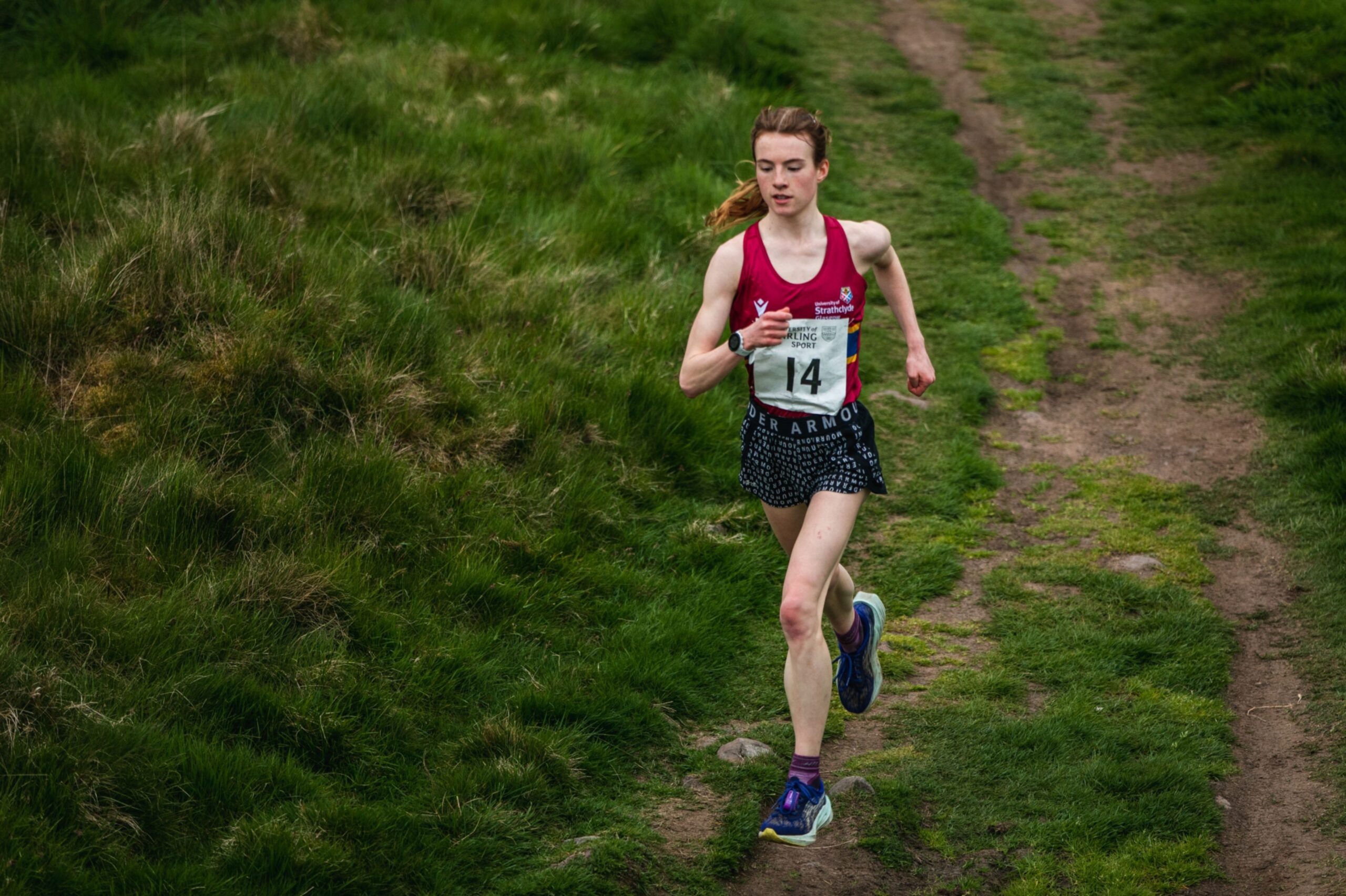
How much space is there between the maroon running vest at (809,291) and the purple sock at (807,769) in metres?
1.25

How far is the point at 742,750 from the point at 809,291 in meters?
1.88

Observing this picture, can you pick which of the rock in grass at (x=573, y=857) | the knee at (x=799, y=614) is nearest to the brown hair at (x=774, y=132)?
the knee at (x=799, y=614)

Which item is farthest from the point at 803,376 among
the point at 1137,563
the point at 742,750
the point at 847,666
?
the point at 1137,563

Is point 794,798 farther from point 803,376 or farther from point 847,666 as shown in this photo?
point 803,376

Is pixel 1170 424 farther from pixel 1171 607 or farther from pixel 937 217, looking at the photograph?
pixel 937 217

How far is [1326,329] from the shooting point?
794 cm

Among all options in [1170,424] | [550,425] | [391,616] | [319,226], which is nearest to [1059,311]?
[1170,424]

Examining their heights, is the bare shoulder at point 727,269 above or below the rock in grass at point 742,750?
above

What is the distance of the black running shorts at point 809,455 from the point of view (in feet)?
14.9

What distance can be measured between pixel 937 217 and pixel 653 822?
23.9 ft

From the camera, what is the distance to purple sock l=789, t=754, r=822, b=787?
4.41 m

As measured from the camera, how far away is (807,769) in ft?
14.5

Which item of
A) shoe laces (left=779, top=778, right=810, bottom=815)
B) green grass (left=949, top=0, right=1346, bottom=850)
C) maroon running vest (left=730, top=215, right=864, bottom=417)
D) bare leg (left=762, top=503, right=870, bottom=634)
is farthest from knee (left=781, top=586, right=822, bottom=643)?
green grass (left=949, top=0, right=1346, bottom=850)

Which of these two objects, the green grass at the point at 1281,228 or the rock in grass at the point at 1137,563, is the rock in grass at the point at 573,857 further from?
the rock in grass at the point at 1137,563
